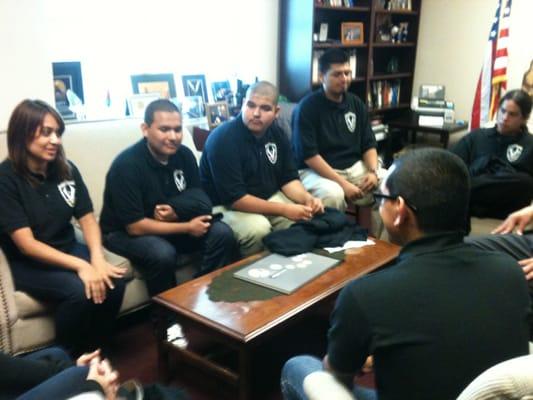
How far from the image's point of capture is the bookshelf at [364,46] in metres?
4.00

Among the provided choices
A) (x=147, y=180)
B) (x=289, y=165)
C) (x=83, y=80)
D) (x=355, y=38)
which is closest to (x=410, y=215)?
(x=147, y=180)

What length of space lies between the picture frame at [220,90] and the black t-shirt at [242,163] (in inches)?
40.1

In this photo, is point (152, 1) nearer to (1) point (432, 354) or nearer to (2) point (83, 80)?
(2) point (83, 80)

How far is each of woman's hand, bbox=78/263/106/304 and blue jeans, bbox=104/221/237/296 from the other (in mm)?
270

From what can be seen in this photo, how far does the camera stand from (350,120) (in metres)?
3.29

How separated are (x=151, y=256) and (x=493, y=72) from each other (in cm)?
344

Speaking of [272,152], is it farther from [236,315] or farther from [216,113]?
[236,315]

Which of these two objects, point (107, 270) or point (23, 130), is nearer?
point (23, 130)

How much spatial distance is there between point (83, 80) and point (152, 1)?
719 mm

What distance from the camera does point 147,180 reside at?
7.58 feet

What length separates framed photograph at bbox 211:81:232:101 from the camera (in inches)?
147

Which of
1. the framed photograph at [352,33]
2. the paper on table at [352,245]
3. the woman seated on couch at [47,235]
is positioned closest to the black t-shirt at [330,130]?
the paper on table at [352,245]

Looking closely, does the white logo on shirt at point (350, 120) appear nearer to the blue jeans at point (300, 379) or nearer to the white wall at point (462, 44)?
the white wall at point (462, 44)

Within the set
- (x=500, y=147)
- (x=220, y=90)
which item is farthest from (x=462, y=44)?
(x=220, y=90)
